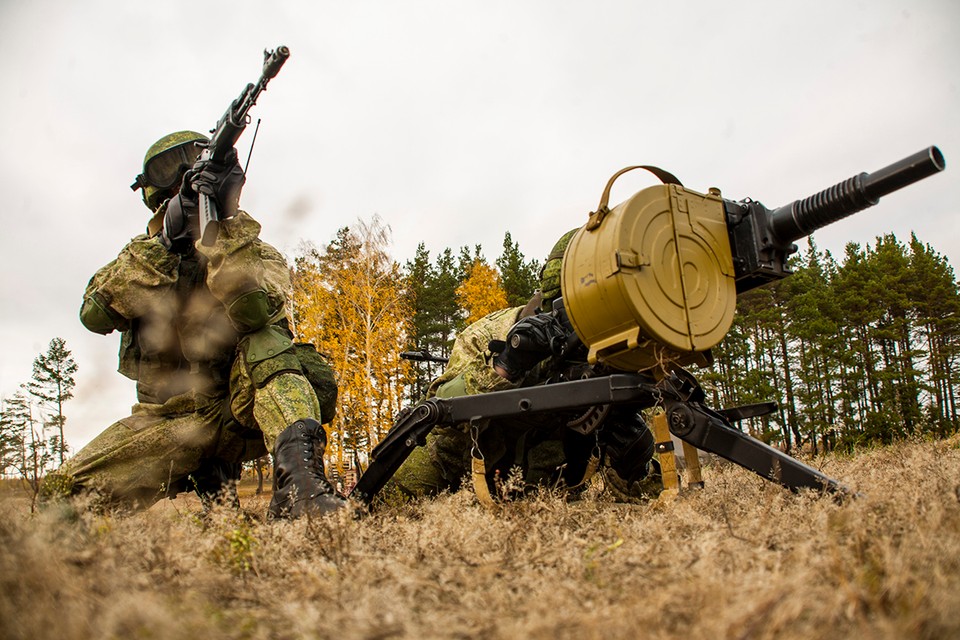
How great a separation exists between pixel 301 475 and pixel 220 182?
1946 mm

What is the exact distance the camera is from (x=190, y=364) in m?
4.43

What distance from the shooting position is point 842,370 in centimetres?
2938

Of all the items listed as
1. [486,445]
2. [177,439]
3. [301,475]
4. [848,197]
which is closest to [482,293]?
[486,445]

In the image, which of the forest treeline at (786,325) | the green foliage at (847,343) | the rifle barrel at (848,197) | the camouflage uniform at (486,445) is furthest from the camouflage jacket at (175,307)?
the green foliage at (847,343)

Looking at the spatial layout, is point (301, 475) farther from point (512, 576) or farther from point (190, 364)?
point (512, 576)

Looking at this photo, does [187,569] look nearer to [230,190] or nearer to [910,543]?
Result: [910,543]

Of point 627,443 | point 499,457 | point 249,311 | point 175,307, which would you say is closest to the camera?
point 249,311

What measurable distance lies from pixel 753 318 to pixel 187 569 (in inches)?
1203

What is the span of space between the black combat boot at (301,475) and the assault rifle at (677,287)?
870 millimetres

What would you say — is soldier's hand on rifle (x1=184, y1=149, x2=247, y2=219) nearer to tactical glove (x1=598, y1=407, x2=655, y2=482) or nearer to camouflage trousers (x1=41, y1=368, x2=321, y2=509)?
camouflage trousers (x1=41, y1=368, x2=321, y2=509)

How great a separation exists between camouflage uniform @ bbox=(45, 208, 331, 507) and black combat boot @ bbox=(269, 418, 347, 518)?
0.12m

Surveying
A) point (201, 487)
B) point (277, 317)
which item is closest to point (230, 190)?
point (277, 317)

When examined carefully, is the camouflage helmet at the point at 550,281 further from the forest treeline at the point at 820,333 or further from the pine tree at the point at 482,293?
the pine tree at the point at 482,293

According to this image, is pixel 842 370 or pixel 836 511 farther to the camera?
pixel 842 370
